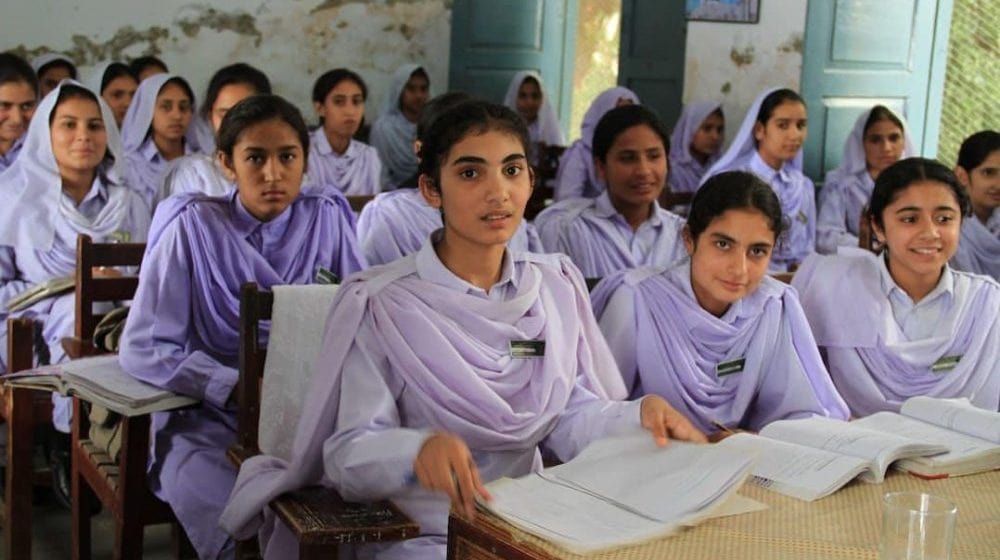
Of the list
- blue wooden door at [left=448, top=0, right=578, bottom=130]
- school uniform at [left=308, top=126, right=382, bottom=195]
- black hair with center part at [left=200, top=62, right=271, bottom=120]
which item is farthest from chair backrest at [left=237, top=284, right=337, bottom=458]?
blue wooden door at [left=448, top=0, right=578, bottom=130]

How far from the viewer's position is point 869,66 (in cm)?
660

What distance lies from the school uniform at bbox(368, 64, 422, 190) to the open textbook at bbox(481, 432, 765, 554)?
20.7 feet

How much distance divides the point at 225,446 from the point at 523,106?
5.94 m

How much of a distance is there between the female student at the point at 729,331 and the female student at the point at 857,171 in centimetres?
332

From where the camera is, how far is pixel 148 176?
6.08m

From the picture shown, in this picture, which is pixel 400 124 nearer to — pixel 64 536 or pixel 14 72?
pixel 14 72

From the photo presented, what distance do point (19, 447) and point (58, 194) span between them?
139 centimetres

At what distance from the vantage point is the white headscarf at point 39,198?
175 inches

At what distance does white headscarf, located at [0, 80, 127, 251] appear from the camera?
14.6 ft

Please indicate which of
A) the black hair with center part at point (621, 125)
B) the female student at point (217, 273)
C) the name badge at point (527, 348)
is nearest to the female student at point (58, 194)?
the female student at point (217, 273)

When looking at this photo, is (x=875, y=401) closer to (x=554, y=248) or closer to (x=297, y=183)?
(x=554, y=248)

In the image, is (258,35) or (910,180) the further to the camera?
(258,35)

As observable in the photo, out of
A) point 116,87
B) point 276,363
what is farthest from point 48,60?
point 276,363

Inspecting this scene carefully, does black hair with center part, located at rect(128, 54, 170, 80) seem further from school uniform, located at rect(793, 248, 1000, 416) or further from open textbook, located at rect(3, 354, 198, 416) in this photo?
school uniform, located at rect(793, 248, 1000, 416)
